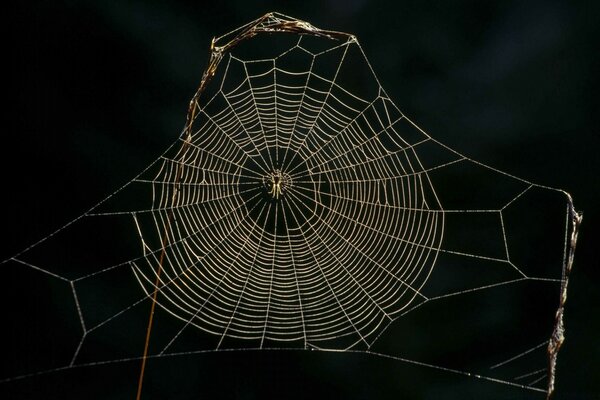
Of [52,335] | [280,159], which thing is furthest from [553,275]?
[52,335]

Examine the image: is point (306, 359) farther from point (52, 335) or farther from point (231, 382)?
point (52, 335)

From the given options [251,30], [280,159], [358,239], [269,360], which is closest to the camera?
[251,30]

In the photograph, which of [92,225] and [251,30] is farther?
[92,225]

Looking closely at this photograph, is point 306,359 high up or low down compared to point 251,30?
down

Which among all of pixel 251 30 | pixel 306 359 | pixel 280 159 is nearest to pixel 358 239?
pixel 280 159

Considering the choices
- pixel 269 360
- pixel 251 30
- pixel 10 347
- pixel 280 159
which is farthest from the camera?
pixel 269 360

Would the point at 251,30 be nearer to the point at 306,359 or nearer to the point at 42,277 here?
the point at 42,277

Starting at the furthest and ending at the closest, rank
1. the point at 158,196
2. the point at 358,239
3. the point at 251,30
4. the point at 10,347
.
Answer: the point at 10,347, the point at 158,196, the point at 358,239, the point at 251,30

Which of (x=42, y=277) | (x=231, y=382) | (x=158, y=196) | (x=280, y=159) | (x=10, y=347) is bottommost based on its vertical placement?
(x=231, y=382)

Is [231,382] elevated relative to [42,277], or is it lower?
lower
